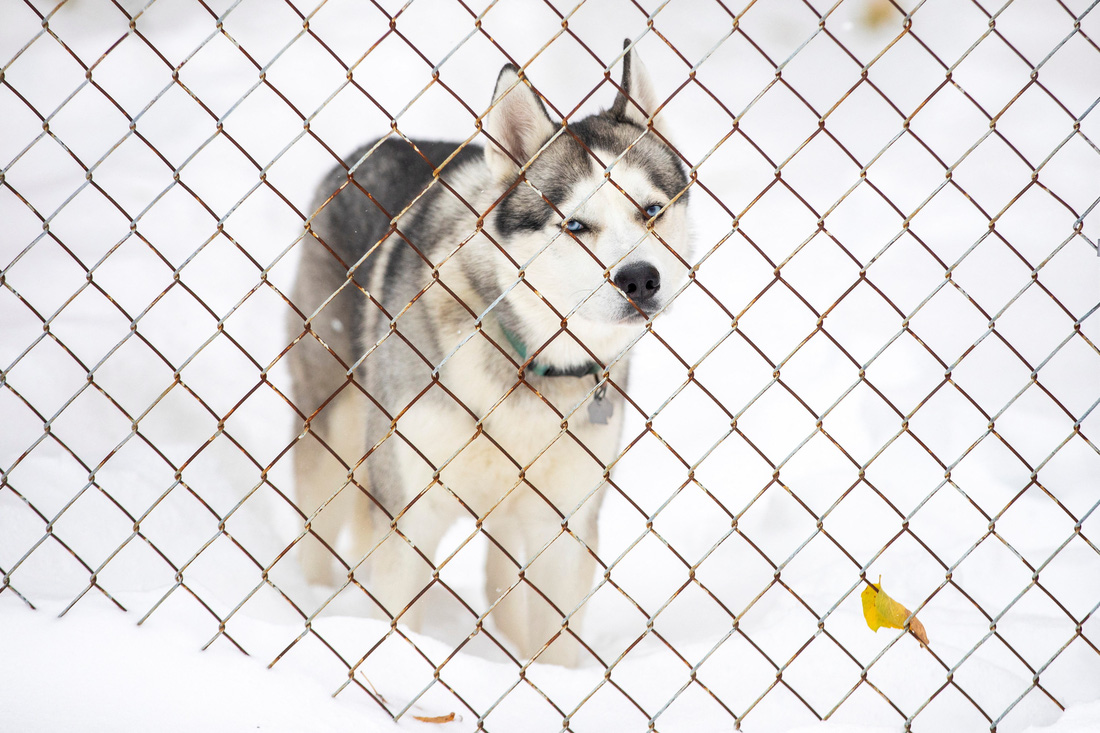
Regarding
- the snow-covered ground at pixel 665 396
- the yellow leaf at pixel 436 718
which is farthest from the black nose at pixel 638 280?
the yellow leaf at pixel 436 718

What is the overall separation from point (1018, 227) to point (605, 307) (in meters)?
3.40

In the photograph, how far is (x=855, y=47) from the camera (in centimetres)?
593

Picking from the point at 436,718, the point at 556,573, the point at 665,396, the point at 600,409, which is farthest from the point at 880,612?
the point at 665,396

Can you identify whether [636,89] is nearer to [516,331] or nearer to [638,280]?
[638,280]

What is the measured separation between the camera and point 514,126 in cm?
217

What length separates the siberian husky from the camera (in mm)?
2129

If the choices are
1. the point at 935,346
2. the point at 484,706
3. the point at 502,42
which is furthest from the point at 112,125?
the point at 935,346

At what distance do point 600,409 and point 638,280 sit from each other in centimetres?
51

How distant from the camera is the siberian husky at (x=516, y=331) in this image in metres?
Answer: 2.13

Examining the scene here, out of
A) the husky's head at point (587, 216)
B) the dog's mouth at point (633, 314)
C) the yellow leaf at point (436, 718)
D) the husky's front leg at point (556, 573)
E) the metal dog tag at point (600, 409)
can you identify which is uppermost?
the husky's head at point (587, 216)

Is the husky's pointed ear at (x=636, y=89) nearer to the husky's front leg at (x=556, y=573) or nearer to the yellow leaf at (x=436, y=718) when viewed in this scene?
the husky's front leg at (x=556, y=573)

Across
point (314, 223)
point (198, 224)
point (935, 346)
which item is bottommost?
point (935, 346)

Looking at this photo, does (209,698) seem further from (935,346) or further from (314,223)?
(935,346)

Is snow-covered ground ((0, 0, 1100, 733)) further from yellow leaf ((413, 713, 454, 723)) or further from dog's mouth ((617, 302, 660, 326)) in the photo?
dog's mouth ((617, 302, 660, 326))
